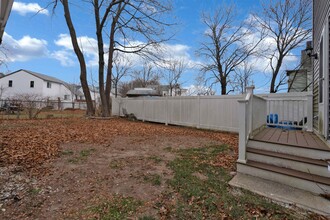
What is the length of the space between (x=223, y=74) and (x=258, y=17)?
5.51 m

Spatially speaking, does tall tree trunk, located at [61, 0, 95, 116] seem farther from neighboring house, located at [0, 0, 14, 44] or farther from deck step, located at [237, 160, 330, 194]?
deck step, located at [237, 160, 330, 194]

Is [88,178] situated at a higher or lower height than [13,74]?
lower

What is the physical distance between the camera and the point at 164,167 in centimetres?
396

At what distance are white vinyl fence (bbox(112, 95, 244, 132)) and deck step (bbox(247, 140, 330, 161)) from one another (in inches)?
163

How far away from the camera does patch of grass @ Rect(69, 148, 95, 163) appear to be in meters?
4.18

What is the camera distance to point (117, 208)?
2482 mm

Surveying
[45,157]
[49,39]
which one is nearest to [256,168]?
[45,157]

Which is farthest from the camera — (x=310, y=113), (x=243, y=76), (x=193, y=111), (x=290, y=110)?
(x=243, y=76)

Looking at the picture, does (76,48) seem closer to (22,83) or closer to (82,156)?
(82,156)

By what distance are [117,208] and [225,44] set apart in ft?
61.3

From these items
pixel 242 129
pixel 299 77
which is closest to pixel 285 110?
pixel 242 129

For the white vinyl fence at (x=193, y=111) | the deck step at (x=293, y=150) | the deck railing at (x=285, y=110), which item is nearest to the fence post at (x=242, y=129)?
the deck step at (x=293, y=150)

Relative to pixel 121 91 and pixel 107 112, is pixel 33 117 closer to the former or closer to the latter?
pixel 107 112

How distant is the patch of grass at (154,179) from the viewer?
3219mm
